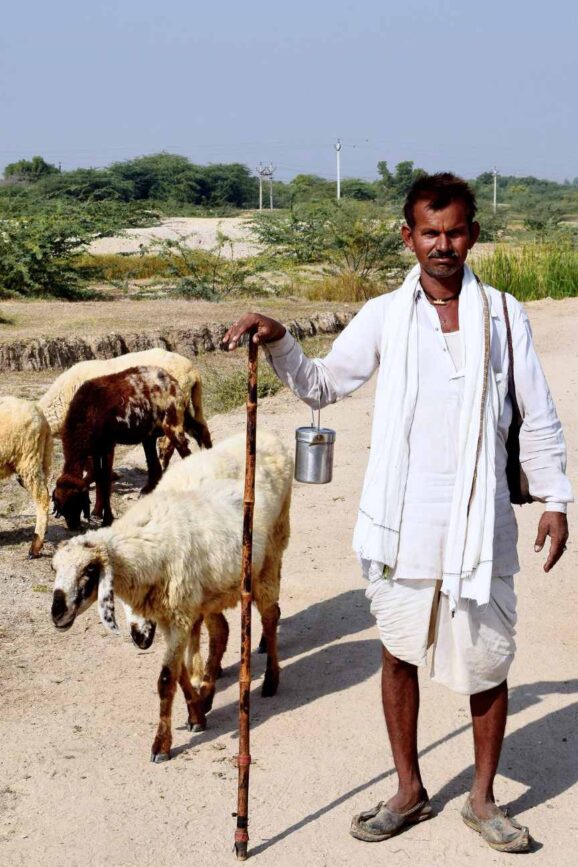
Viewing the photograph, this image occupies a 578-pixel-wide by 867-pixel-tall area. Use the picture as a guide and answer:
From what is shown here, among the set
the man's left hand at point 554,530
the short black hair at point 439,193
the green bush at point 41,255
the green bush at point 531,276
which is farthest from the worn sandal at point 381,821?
the green bush at point 41,255

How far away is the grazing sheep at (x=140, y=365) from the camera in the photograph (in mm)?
9734

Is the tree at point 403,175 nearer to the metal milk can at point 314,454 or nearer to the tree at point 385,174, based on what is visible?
the tree at point 385,174

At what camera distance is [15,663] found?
244 inches

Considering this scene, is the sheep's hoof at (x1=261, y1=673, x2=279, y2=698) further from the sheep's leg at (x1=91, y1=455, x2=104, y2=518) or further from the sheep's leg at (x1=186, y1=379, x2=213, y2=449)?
the sheep's leg at (x1=186, y1=379, x2=213, y2=449)

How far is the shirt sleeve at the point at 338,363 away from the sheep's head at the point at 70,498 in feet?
16.6

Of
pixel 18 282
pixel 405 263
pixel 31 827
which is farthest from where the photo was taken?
pixel 405 263

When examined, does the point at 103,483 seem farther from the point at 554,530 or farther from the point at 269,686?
the point at 554,530

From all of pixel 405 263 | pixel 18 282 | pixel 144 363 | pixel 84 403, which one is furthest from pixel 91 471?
pixel 405 263

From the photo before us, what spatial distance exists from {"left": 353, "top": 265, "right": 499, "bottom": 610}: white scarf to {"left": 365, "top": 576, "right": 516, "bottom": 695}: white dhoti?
11cm

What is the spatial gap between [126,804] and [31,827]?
0.39 meters

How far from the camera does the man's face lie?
3732mm

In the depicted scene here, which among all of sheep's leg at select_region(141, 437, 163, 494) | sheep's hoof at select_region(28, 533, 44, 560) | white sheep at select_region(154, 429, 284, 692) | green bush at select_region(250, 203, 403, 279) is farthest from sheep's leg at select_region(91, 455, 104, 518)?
green bush at select_region(250, 203, 403, 279)

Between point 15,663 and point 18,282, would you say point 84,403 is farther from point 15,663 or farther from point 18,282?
point 18,282

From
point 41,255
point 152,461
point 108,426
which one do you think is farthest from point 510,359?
point 41,255
